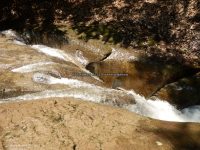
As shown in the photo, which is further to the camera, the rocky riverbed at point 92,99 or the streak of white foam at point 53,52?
the streak of white foam at point 53,52

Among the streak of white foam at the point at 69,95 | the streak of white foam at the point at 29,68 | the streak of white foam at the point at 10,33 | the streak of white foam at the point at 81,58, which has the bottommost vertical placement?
the streak of white foam at the point at 81,58

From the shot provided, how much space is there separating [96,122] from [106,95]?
240 cm

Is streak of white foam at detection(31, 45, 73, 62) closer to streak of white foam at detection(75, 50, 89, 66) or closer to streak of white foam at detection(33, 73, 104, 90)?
streak of white foam at detection(75, 50, 89, 66)

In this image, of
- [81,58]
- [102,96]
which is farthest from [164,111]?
[81,58]

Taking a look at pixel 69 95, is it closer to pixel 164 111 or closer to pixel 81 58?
pixel 164 111

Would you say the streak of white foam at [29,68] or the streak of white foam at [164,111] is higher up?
the streak of white foam at [29,68]

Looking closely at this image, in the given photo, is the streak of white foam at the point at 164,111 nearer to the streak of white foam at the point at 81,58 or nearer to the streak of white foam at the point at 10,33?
the streak of white foam at the point at 81,58

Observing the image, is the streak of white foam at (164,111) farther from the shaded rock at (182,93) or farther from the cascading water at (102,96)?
the shaded rock at (182,93)

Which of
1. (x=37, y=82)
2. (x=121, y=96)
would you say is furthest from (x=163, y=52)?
(x=37, y=82)

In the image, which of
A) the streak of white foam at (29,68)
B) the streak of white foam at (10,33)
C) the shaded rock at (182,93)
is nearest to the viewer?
the streak of white foam at (29,68)

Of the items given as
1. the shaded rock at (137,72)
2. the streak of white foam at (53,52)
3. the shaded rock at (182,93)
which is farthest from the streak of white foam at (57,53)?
the shaded rock at (182,93)

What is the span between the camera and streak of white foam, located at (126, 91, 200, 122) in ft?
29.5

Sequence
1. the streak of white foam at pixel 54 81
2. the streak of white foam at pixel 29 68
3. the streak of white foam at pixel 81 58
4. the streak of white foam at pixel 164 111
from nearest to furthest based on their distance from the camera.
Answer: the streak of white foam at pixel 54 81 < the streak of white foam at pixel 164 111 < the streak of white foam at pixel 29 68 < the streak of white foam at pixel 81 58

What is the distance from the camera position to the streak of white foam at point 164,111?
9001 mm
